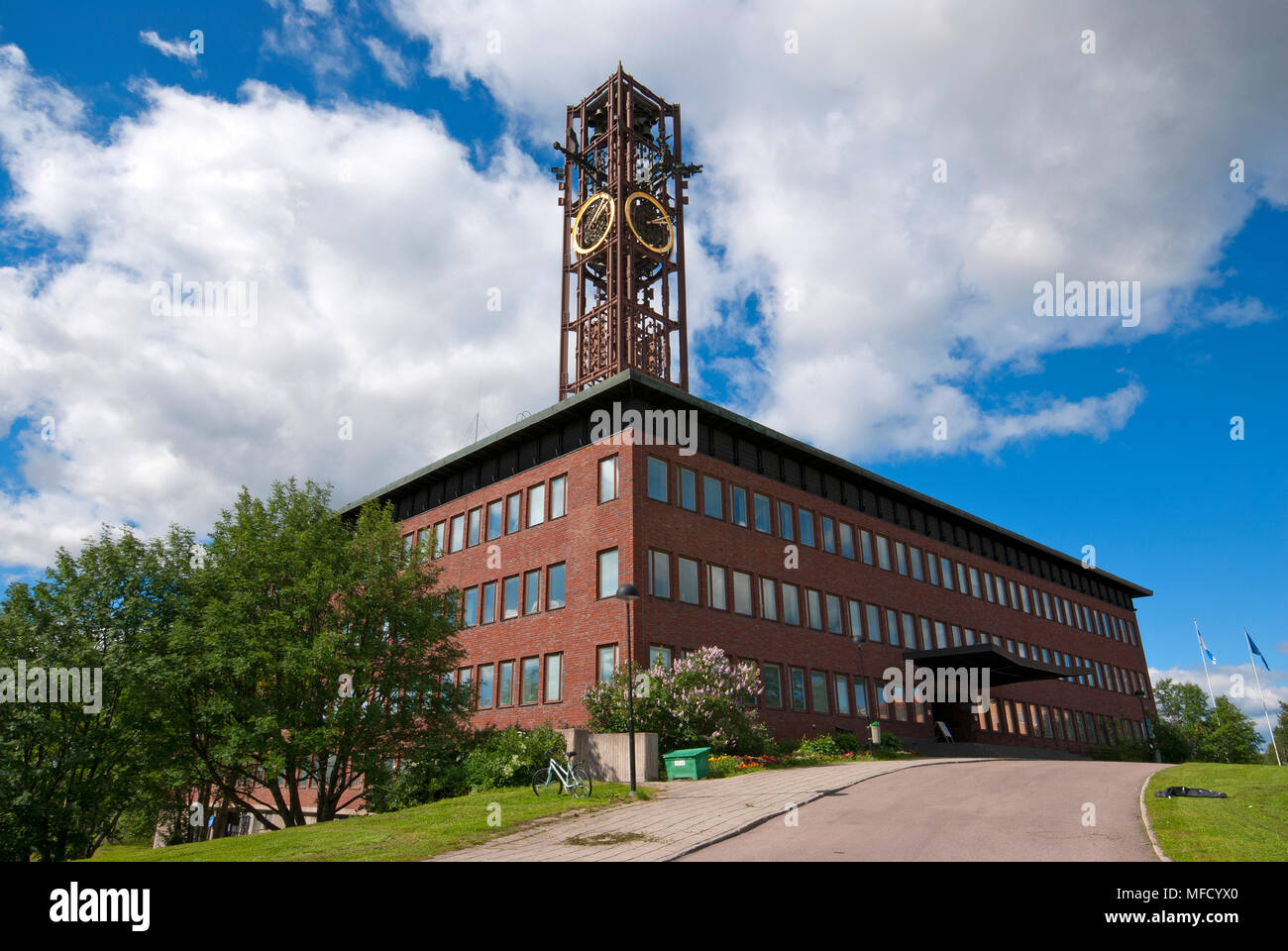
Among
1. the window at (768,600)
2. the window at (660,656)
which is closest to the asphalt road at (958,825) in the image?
the window at (660,656)

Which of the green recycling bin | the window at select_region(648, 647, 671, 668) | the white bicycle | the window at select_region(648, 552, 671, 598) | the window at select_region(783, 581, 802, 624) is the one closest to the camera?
the white bicycle

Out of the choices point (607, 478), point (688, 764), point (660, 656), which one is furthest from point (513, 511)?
point (688, 764)

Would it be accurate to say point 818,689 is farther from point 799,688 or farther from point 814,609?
point 814,609

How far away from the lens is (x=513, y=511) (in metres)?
38.0

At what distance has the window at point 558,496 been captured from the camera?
3528 centimetres

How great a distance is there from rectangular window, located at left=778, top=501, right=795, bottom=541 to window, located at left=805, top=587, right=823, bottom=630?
8.80 ft

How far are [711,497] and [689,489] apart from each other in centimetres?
135

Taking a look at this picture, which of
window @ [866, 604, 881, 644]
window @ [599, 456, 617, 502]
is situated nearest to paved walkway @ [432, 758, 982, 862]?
window @ [599, 456, 617, 502]

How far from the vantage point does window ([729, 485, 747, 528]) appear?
36.5m

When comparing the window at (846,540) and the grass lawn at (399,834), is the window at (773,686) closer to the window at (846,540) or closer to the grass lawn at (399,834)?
the window at (846,540)

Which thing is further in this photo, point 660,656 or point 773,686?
point 773,686

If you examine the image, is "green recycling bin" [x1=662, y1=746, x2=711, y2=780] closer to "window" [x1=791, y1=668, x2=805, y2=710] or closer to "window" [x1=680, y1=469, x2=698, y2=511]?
"window" [x1=680, y1=469, x2=698, y2=511]
